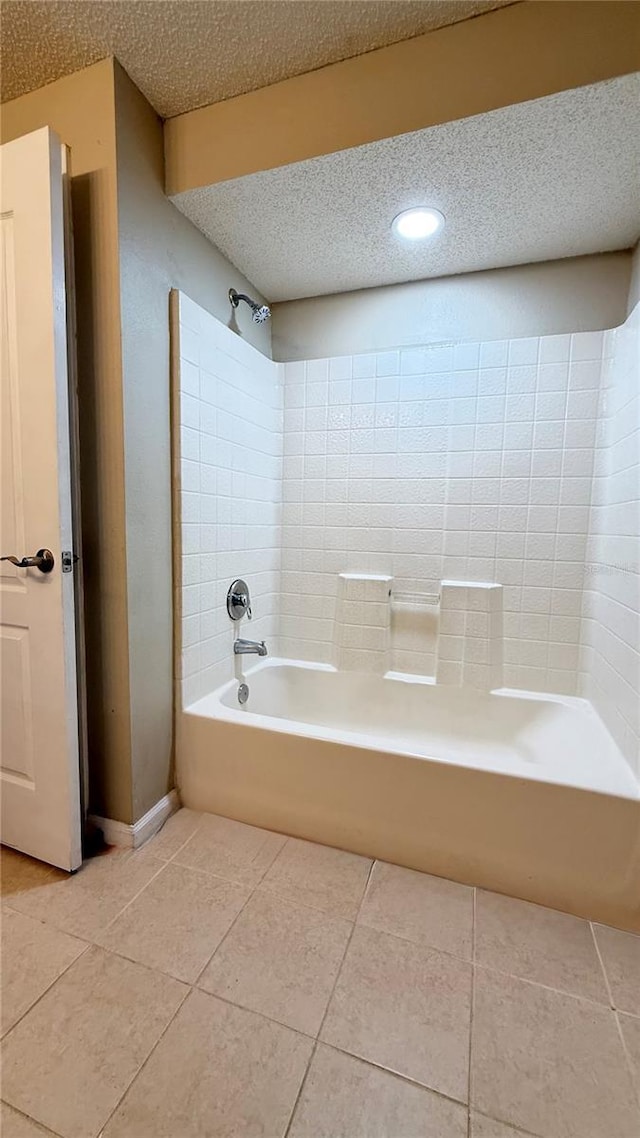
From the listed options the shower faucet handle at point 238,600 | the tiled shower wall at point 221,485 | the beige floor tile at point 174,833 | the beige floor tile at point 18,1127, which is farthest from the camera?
the shower faucet handle at point 238,600

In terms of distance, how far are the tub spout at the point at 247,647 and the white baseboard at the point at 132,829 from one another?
2.06ft

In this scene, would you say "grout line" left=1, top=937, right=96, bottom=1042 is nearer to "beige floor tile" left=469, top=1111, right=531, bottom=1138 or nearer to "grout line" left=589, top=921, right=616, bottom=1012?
"beige floor tile" left=469, top=1111, right=531, bottom=1138

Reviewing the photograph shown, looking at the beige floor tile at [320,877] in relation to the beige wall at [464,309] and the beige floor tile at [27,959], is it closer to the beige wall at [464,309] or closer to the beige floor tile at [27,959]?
the beige floor tile at [27,959]

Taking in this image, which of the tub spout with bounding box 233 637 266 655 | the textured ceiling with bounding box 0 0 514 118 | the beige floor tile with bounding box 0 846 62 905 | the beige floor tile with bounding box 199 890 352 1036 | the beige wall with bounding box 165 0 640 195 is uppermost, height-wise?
the textured ceiling with bounding box 0 0 514 118

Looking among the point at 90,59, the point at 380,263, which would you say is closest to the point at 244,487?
the point at 380,263

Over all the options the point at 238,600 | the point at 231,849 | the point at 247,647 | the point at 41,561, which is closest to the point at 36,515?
the point at 41,561

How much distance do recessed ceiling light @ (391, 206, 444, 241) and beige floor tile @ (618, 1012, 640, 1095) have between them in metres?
2.25

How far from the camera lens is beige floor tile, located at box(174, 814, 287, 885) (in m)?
1.32

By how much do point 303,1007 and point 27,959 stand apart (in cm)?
67

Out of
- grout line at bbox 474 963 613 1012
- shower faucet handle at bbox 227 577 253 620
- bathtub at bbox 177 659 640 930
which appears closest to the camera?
grout line at bbox 474 963 613 1012

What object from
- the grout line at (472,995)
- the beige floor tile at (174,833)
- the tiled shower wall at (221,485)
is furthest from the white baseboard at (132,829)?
the grout line at (472,995)

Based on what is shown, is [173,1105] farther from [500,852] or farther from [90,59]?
[90,59]

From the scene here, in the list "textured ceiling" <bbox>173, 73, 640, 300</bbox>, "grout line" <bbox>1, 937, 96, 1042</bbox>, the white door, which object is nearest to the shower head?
"textured ceiling" <bbox>173, 73, 640, 300</bbox>

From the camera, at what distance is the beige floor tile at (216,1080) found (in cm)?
75
